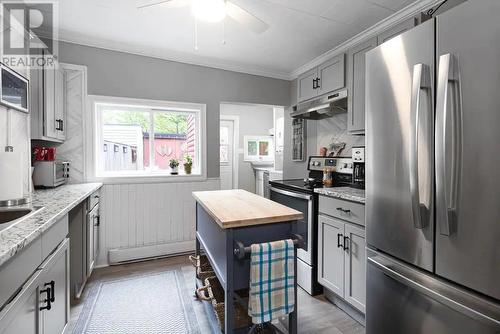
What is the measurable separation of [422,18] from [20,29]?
9.41 ft

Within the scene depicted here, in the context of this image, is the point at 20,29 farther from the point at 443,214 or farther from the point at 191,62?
the point at 443,214

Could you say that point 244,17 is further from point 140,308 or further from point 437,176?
point 140,308

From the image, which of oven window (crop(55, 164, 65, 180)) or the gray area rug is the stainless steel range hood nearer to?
the gray area rug

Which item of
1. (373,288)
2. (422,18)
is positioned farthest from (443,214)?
(422,18)

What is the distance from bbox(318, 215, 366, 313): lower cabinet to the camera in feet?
6.07

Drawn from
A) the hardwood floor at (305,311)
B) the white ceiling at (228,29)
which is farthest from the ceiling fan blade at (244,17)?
the hardwood floor at (305,311)

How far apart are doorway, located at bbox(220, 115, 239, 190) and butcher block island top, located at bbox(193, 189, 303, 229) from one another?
142 inches

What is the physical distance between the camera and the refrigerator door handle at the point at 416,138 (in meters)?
1.18

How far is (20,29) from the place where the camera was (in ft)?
6.04

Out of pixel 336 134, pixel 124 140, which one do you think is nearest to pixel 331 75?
pixel 336 134

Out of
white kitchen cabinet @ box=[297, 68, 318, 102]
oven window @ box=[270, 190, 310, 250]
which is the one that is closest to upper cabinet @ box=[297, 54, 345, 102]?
white kitchen cabinet @ box=[297, 68, 318, 102]

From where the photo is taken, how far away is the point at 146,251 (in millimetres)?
3023

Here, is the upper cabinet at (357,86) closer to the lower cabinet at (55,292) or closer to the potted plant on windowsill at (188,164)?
the potted plant on windowsill at (188,164)

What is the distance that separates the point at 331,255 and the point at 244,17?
6.42ft
